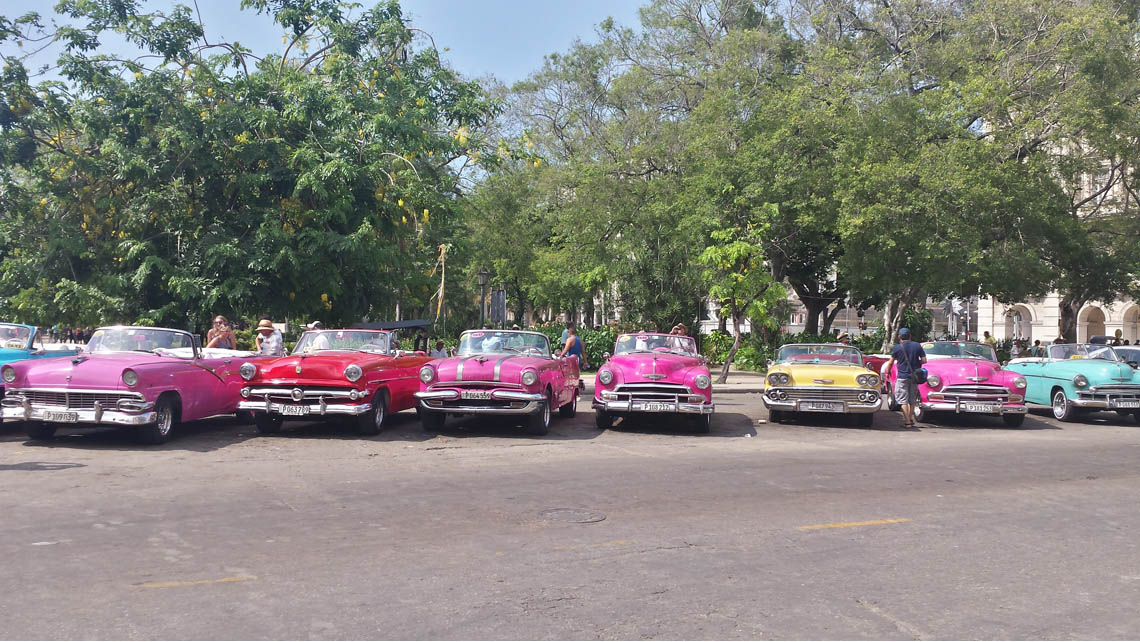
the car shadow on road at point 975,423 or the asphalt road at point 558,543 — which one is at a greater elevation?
the car shadow on road at point 975,423

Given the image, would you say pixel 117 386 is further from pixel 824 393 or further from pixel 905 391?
pixel 905 391

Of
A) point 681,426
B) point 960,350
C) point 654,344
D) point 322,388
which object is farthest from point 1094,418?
point 322,388

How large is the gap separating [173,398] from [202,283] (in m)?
8.37

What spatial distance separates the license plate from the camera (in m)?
14.5

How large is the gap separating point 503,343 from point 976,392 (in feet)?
28.1

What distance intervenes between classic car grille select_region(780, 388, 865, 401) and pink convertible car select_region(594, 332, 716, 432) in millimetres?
1847

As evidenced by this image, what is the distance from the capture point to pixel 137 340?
12328 mm

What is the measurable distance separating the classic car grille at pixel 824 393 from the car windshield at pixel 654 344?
1.83 meters

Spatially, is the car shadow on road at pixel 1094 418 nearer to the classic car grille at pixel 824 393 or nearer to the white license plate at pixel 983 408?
the white license plate at pixel 983 408

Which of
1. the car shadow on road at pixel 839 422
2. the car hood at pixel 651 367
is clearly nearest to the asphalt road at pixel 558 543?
the car hood at pixel 651 367

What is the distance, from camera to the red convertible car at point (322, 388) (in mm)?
12125

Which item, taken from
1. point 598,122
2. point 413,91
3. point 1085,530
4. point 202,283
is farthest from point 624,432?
point 598,122

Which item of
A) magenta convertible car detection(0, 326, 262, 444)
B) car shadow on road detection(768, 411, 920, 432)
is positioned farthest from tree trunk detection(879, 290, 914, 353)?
magenta convertible car detection(0, 326, 262, 444)

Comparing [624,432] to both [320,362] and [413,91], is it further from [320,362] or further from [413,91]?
[413,91]
